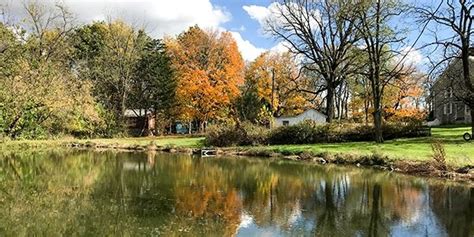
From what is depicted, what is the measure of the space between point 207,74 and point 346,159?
88.7 feet

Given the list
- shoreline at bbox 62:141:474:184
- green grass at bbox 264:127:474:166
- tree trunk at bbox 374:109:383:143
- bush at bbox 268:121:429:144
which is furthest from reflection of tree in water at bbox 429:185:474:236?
bush at bbox 268:121:429:144

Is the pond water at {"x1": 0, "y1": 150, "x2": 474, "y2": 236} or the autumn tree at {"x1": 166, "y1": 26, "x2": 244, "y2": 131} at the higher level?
the autumn tree at {"x1": 166, "y1": 26, "x2": 244, "y2": 131}

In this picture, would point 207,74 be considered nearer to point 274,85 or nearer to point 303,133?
point 274,85

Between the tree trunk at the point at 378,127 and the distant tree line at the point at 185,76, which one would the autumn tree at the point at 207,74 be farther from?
the tree trunk at the point at 378,127

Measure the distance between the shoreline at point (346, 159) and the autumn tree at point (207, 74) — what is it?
1261 cm

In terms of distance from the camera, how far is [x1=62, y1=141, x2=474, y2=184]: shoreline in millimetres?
18761

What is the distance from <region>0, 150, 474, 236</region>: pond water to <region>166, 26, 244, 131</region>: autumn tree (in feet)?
86.3

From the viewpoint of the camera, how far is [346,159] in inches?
964

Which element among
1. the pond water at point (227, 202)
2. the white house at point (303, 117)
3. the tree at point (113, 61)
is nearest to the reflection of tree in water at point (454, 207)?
the pond water at point (227, 202)

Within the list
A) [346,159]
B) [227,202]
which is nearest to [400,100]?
[346,159]

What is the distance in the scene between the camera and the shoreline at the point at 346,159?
18761 millimetres

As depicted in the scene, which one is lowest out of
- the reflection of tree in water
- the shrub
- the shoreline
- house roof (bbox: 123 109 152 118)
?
the reflection of tree in water

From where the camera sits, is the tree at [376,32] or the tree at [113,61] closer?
the tree at [376,32]

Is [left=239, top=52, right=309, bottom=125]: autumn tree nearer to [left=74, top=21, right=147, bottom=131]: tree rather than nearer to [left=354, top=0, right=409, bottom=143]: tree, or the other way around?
[left=74, top=21, right=147, bottom=131]: tree
